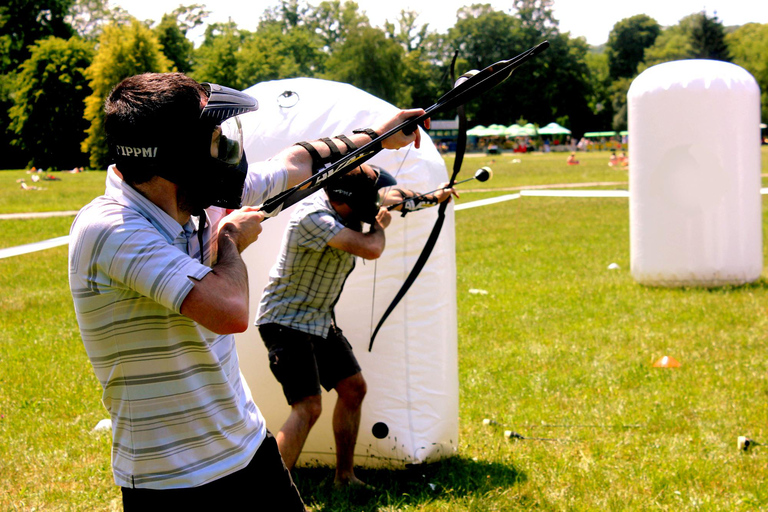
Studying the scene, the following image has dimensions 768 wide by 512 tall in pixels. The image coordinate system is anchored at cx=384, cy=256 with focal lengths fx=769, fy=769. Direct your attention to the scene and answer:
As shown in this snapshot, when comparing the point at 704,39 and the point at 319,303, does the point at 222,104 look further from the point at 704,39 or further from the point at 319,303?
the point at 704,39

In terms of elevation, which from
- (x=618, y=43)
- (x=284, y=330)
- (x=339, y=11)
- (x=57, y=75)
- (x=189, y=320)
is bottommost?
(x=284, y=330)

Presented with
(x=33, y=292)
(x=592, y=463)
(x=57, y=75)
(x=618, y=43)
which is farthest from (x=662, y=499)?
(x=618, y=43)

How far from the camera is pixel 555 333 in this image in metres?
7.86

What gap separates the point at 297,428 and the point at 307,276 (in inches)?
30.5

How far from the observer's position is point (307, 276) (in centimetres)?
399

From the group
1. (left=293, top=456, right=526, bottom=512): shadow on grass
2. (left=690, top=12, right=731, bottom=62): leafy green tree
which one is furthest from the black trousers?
(left=690, top=12, right=731, bottom=62): leafy green tree

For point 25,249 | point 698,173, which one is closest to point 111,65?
point 25,249

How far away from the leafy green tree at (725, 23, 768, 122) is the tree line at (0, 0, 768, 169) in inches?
7.6

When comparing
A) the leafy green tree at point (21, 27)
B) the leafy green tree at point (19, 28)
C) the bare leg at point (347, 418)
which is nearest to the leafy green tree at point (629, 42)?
the leafy green tree at point (21, 27)

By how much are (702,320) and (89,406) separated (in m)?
6.06

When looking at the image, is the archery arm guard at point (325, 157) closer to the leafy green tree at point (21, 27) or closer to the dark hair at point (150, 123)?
the dark hair at point (150, 123)

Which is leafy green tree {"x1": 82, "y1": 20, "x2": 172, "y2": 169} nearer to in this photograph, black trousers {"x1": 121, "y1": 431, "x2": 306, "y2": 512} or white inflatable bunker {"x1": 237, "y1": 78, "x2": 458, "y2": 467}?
white inflatable bunker {"x1": 237, "y1": 78, "x2": 458, "y2": 467}

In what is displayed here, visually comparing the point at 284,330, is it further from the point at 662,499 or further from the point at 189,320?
the point at 662,499

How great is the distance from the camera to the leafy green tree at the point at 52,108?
51.4 meters
